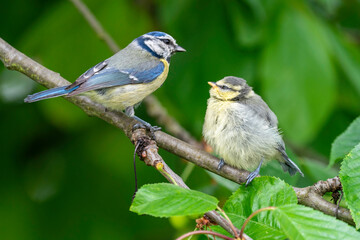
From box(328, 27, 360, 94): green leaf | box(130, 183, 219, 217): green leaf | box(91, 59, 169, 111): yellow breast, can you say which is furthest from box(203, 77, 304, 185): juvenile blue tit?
box(328, 27, 360, 94): green leaf

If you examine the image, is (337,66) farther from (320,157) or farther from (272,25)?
(320,157)

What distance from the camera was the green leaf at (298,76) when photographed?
12.1ft

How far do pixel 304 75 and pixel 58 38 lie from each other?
6.87 feet

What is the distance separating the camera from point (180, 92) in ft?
13.3

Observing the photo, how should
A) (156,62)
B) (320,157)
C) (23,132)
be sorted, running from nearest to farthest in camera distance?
1. (156,62)
2. (23,132)
3. (320,157)

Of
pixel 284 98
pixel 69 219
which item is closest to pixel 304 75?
pixel 284 98

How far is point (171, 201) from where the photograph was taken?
5.51ft

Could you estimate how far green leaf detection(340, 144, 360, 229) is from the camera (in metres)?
1.92

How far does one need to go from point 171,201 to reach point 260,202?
497 mm

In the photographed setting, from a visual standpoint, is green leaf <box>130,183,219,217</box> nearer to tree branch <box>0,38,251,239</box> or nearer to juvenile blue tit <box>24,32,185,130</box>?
tree branch <box>0,38,251,239</box>

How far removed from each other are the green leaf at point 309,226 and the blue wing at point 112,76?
6.04ft

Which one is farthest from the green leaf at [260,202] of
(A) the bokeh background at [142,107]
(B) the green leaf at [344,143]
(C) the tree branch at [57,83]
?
(A) the bokeh background at [142,107]

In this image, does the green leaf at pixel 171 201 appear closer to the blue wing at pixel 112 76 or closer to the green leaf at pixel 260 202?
the green leaf at pixel 260 202

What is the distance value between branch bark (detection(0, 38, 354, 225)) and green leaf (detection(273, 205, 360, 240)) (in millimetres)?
582
